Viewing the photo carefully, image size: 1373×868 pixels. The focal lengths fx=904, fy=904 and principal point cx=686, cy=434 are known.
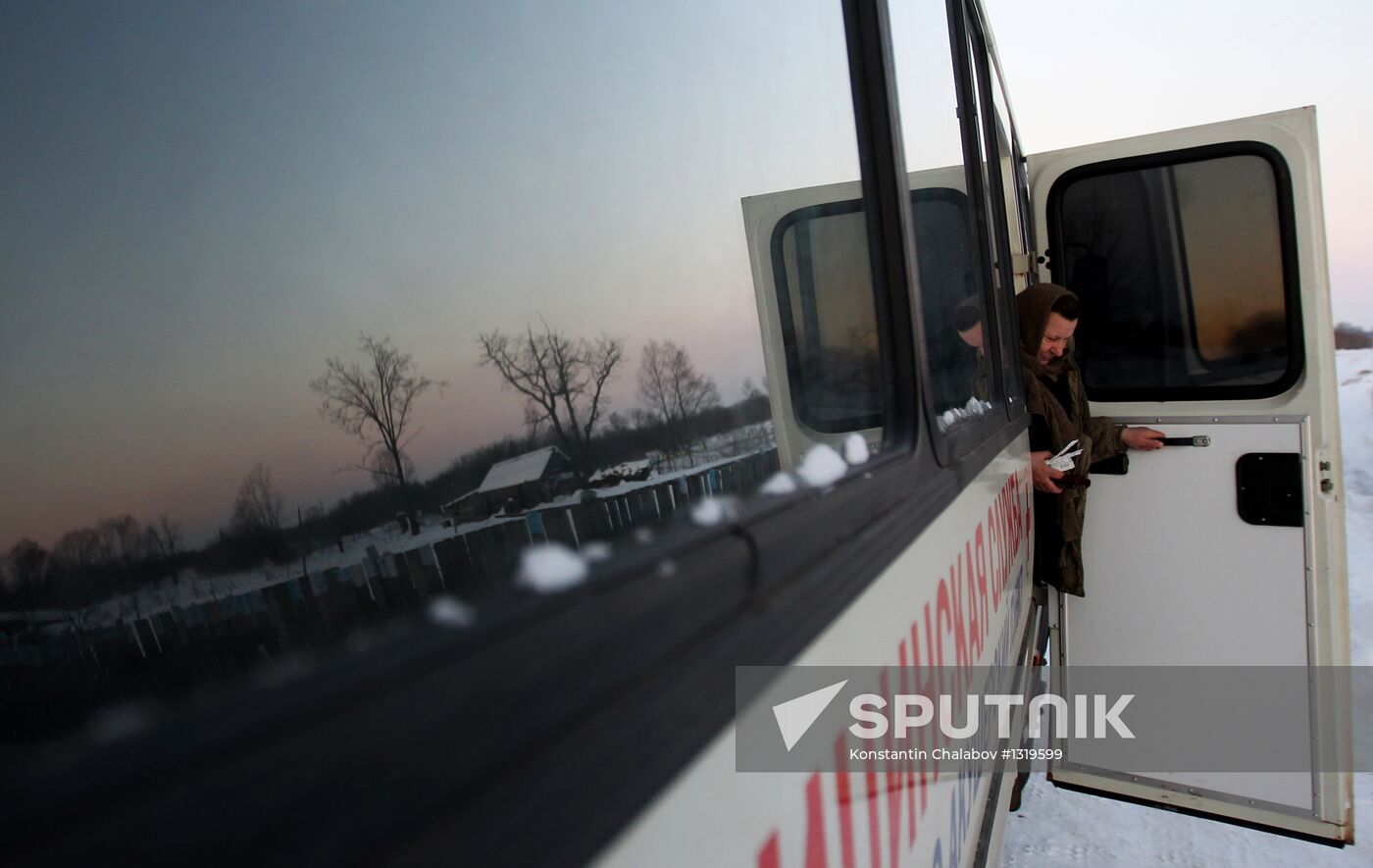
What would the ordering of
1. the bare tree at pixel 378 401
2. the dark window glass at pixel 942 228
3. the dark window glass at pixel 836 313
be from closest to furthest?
the bare tree at pixel 378 401 < the dark window glass at pixel 836 313 < the dark window glass at pixel 942 228

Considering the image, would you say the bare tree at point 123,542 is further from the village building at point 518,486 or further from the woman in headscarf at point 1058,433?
the woman in headscarf at point 1058,433

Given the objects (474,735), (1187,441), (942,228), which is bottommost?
(1187,441)

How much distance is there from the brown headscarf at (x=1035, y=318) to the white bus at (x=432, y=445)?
1.96 metres

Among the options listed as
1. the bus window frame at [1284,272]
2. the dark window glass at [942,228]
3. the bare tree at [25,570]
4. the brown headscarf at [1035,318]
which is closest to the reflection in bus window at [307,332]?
the bare tree at [25,570]

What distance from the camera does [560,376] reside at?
0.50 metres

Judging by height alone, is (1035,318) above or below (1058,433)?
above

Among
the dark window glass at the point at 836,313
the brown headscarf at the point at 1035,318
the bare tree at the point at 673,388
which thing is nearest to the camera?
the bare tree at the point at 673,388

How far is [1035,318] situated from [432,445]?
8.85ft

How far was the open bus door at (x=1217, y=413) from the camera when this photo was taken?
2953 mm

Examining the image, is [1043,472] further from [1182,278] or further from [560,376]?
[560,376]

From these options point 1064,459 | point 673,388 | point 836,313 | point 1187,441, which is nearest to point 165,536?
point 673,388

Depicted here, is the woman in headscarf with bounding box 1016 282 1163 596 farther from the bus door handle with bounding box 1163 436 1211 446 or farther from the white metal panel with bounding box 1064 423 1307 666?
the white metal panel with bounding box 1064 423 1307 666

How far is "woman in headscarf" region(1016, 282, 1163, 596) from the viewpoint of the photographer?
9.21 feet

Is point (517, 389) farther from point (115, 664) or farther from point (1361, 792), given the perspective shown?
point (1361, 792)
